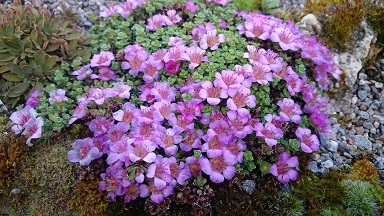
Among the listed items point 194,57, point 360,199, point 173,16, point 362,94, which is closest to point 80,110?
point 194,57

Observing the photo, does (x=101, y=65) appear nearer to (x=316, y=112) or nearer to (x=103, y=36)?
(x=103, y=36)

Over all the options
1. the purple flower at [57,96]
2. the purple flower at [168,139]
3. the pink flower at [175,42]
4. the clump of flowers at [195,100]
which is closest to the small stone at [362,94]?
the clump of flowers at [195,100]

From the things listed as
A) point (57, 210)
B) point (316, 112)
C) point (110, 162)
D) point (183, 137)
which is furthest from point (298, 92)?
point (57, 210)

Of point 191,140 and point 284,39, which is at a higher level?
point 284,39

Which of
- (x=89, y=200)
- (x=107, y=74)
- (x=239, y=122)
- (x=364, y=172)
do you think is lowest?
(x=89, y=200)

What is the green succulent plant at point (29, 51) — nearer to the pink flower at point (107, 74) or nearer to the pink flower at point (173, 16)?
the pink flower at point (107, 74)

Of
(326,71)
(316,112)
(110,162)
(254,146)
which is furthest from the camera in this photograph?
(326,71)

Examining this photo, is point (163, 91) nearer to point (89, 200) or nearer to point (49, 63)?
point (89, 200)
